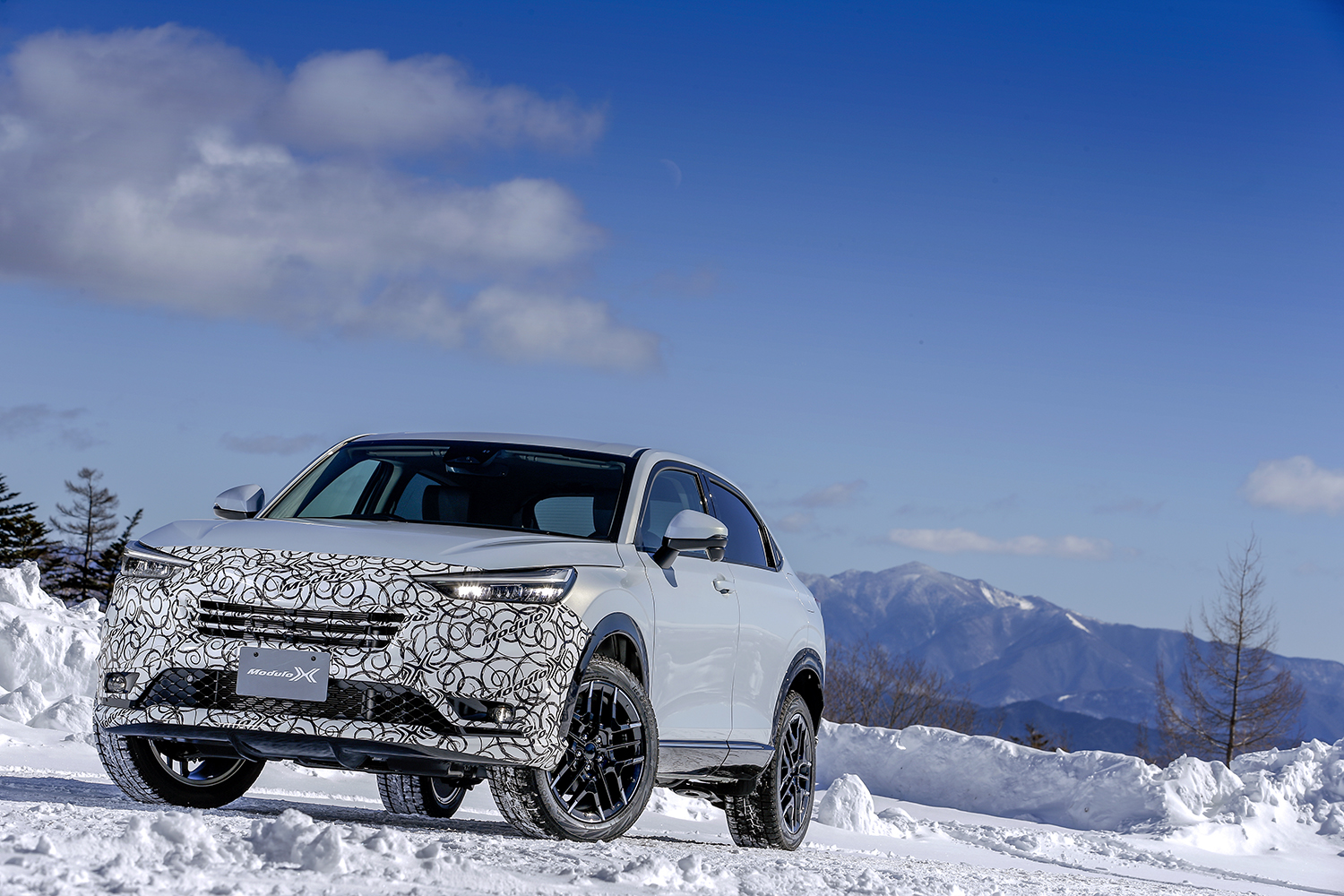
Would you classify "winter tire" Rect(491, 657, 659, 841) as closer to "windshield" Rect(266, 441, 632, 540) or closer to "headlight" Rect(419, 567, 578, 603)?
"headlight" Rect(419, 567, 578, 603)

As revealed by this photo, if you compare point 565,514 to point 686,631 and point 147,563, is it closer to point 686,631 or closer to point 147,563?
point 686,631

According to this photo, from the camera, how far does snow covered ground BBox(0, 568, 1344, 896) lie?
432 centimetres

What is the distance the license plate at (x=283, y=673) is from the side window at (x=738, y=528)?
101 inches

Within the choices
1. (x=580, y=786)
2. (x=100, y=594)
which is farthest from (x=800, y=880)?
(x=100, y=594)

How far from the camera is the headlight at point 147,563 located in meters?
5.54

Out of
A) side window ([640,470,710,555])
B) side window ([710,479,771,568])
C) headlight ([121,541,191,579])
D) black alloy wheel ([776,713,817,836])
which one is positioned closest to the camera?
headlight ([121,541,191,579])

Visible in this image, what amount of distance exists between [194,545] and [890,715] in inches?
2396

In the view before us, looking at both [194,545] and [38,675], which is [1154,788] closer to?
A: [38,675]

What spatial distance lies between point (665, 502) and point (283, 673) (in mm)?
2207

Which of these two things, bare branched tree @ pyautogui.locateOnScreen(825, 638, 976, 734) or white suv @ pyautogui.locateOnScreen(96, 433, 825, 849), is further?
bare branched tree @ pyautogui.locateOnScreen(825, 638, 976, 734)

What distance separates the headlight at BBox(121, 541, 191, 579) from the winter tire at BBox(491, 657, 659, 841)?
1.49 metres

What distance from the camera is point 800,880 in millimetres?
4996


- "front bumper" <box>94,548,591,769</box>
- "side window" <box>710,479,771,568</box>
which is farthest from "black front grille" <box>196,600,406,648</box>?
"side window" <box>710,479,771,568</box>

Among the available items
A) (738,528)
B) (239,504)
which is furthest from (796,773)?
(239,504)
